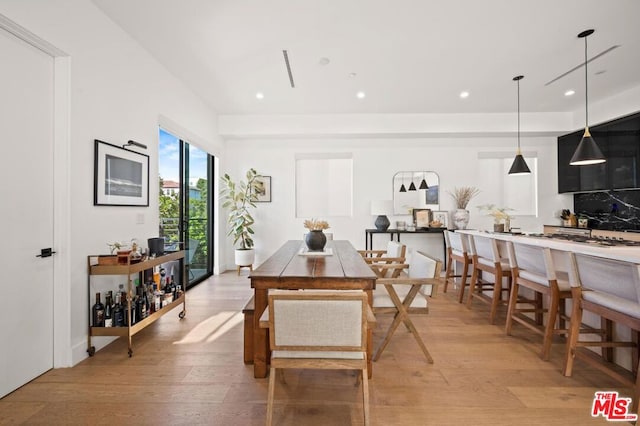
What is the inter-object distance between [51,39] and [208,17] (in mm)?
1159

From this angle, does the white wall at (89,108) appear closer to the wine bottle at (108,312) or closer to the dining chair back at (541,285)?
the wine bottle at (108,312)

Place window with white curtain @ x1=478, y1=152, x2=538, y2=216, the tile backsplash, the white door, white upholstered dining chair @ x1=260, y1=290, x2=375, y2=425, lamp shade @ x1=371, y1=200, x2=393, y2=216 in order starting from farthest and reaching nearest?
window with white curtain @ x1=478, y1=152, x2=538, y2=216 → lamp shade @ x1=371, y1=200, x2=393, y2=216 → the tile backsplash → the white door → white upholstered dining chair @ x1=260, y1=290, x2=375, y2=425

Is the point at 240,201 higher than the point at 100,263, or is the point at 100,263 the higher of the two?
the point at 240,201

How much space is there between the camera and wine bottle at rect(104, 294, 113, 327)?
92.1 inches

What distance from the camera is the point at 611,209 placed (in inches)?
185

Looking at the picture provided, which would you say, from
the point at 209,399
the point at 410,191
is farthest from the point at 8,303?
the point at 410,191

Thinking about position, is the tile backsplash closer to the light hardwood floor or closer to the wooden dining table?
the light hardwood floor

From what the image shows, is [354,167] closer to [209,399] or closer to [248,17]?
[248,17]

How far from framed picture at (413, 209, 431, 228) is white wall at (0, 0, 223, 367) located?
4331 millimetres

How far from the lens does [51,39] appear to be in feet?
6.61

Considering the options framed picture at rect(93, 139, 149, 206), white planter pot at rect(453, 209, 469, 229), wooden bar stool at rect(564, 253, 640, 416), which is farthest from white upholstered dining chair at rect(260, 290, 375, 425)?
white planter pot at rect(453, 209, 469, 229)

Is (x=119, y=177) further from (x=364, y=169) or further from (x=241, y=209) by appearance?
(x=364, y=169)

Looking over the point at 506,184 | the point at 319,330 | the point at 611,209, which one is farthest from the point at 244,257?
the point at 611,209

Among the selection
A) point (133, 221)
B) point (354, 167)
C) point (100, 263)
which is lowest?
point (100, 263)
